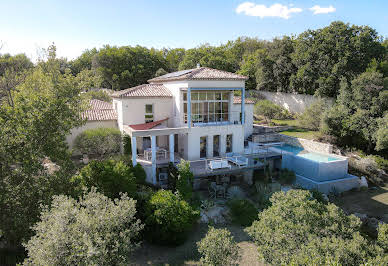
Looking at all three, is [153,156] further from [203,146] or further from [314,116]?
[314,116]

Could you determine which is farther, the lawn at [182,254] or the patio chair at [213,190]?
the patio chair at [213,190]

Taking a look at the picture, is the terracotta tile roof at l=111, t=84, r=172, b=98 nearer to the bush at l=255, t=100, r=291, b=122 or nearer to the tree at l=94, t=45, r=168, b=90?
the bush at l=255, t=100, r=291, b=122

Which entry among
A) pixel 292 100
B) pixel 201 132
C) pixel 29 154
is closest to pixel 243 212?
pixel 201 132

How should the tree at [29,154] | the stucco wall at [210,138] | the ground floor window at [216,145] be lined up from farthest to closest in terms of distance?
the ground floor window at [216,145], the stucco wall at [210,138], the tree at [29,154]

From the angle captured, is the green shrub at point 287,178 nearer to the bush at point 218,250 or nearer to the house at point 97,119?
the bush at point 218,250

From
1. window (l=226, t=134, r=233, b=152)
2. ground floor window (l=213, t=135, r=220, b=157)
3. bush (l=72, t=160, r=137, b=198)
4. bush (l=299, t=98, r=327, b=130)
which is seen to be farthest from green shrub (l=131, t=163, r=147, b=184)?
bush (l=299, t=98, r=327, b=130)

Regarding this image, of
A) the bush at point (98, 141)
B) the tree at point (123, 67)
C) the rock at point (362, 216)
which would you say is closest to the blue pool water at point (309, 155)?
the rock at point (362, 216)
